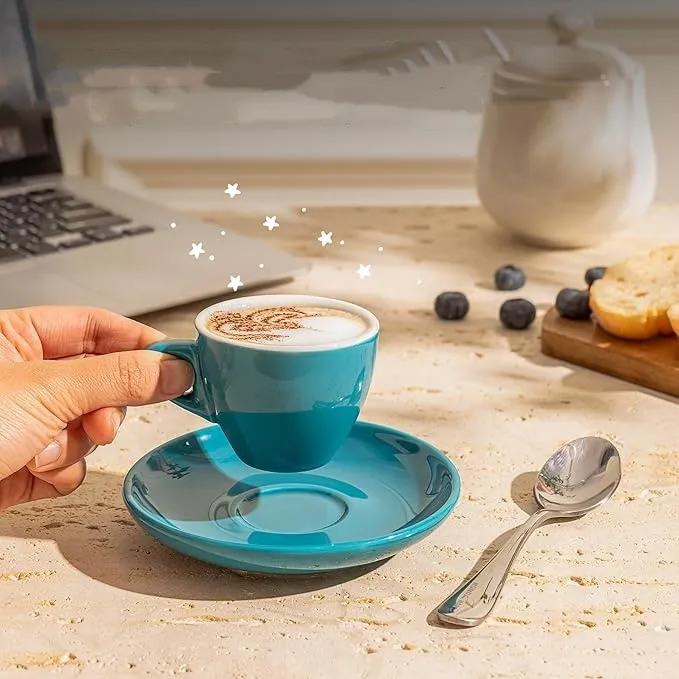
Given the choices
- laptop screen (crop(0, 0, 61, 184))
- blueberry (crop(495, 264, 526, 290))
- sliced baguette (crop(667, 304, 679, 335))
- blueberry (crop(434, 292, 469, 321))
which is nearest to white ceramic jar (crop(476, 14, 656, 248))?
blueberry (crop(495, 264, 526, 290))

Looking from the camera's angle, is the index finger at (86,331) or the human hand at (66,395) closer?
the human hand at (66,395)

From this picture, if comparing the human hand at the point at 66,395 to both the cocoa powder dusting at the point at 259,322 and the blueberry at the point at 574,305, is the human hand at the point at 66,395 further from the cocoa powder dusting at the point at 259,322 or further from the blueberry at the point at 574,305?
the blueberry at the point at 574,305

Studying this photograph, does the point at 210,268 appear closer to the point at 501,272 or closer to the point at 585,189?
the point at 501,272

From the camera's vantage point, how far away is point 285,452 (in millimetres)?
728

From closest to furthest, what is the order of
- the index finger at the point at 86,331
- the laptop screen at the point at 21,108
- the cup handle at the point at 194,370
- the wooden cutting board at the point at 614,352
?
the cup handle at the point at 194,370, the index finger at the point at 86,331, the wooden cutting board at the point at 614,352, the laptop screen at the point at 21,108

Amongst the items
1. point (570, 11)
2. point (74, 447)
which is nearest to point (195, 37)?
point (570, 11)

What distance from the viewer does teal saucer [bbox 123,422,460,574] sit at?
2.16 feet

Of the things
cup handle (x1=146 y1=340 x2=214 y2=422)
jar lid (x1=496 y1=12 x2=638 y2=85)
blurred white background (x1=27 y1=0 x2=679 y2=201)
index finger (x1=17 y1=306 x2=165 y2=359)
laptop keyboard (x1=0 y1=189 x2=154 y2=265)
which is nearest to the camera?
cup handle (x1=146 y1=340 x2=214 y2=422)

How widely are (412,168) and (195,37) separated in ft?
1.46

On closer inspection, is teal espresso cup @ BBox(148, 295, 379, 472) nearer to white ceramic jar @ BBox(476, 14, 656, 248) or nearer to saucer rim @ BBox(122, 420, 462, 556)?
saucer rim @ BBox(122, 420, 462, 556)

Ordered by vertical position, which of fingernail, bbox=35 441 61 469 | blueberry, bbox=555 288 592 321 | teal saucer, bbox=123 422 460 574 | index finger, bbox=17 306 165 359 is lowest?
blueberry, bbox=555 288 592 321

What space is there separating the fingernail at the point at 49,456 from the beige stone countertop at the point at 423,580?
2.2 inches

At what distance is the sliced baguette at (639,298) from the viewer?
109cm

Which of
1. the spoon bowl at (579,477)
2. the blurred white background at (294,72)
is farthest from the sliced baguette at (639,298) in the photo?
the blurred white background at (294,72)
